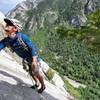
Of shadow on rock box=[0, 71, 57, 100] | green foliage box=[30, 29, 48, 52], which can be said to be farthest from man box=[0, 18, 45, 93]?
green foliage box=[30, 29, 48, 52]

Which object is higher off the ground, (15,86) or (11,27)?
(11,27)

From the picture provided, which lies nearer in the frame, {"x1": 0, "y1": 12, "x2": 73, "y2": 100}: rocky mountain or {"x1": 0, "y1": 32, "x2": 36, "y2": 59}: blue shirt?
{"x1": 0, "y1": 32, "x2": 36, "y2": 59}: blue shirt

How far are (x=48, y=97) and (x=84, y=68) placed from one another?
30313 millimetres

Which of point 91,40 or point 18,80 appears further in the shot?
point 91,40

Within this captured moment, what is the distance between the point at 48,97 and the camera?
14031 mm

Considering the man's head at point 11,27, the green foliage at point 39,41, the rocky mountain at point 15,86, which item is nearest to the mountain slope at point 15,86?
Answer: the rocky mountain at point 15,86

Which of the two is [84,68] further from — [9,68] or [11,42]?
[11,42]

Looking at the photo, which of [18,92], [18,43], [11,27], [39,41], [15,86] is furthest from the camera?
[39,41]

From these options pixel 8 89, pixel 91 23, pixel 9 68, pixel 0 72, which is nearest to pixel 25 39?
pixel 8 89

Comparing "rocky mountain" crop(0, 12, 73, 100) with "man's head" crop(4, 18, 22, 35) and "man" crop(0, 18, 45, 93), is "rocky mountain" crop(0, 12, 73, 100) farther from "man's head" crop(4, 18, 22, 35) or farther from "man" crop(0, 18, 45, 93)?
"man's head" crop(4, 18, 22, 35)

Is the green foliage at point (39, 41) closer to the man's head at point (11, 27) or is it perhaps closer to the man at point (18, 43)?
the man at point (18, 43)

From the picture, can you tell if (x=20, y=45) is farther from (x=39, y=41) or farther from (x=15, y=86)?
(x=39, y=41)

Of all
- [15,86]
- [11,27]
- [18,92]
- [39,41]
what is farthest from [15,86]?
[39,41]

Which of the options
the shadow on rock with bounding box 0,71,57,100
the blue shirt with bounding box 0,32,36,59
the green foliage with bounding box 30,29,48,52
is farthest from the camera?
the green foliage with bounding box 30,29,48,52
